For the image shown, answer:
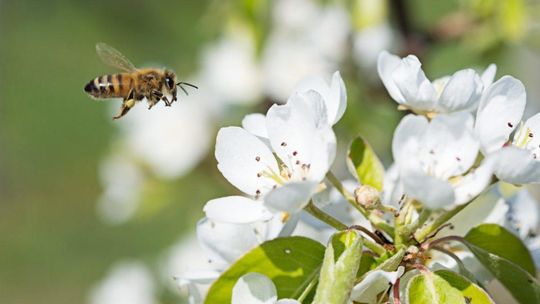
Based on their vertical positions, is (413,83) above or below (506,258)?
above

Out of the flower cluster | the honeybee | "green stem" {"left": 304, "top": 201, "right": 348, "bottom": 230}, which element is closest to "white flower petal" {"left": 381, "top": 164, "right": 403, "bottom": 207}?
the flower cluster

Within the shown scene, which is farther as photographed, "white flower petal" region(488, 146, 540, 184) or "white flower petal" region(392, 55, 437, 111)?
"white flower petal" region(392, 55, 437, 111)

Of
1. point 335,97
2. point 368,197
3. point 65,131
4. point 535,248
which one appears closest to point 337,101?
point 335,97

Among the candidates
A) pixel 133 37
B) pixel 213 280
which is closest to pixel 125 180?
pixel 213 280

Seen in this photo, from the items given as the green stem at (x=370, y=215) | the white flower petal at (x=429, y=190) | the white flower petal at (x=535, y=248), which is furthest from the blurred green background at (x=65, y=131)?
the white flower petal at (x=429, y=190)

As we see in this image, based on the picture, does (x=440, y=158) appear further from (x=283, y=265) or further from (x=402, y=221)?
(x=283, y=265)

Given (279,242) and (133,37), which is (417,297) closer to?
(279,242)

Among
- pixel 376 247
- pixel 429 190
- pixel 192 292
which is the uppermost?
pixel 429 190

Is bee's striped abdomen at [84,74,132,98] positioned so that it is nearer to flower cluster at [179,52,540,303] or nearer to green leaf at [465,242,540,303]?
flower cluster at [179,52,540,303]
